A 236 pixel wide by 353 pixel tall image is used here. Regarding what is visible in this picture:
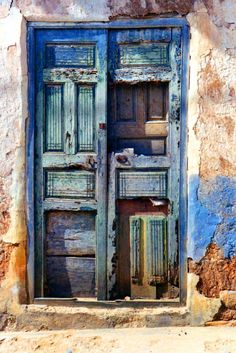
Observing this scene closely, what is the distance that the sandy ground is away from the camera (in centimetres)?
299

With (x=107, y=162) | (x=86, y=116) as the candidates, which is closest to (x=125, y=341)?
(x=107, y=162)

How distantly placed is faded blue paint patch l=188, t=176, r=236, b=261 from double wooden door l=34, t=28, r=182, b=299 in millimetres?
160

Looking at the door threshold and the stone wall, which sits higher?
the stone wall

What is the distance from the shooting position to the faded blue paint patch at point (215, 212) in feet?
10.6

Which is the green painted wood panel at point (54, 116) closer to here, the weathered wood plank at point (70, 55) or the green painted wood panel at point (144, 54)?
the weathered wood plank at point (70, 55)

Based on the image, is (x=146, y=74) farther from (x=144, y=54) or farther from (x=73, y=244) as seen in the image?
(x=73, y=244)

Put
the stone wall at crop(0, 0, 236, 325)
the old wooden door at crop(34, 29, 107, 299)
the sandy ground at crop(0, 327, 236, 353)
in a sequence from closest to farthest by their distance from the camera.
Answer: the sandy ground at crop(0, 327, 236, 353), the stone wall at crop(0, 0, 236, 325), the old wooden door at crop(34, 29, 107, 299)

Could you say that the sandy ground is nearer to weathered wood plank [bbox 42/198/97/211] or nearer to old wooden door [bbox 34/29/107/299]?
old wooden door [bbox 34/29/107/299]

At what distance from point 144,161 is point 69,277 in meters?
0.98

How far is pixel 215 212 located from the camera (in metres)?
3.23

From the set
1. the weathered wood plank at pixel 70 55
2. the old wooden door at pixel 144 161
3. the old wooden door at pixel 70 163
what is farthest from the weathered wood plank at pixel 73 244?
the weathered wood plank at pixel 70 55

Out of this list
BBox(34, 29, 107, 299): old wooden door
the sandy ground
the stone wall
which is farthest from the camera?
BBox(34, 29, 107, 299): old wooden door

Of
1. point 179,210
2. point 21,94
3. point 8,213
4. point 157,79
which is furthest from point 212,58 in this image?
point 8,213

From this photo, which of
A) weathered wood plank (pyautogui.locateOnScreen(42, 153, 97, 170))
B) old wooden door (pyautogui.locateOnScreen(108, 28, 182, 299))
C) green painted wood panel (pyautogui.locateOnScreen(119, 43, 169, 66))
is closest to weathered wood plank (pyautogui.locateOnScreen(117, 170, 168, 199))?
old wooden door (pyautogui.locateOnScreen(108, 28, 182, 299))
